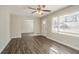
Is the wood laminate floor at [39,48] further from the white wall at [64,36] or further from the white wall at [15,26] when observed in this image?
the white wall at [15,26]

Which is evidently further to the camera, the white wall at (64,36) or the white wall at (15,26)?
the white wall at (15,26)

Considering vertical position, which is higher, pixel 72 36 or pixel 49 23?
pixel 49 23

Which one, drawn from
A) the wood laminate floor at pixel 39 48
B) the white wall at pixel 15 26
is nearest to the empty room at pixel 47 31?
the wood laminate floor at pixel 39 48

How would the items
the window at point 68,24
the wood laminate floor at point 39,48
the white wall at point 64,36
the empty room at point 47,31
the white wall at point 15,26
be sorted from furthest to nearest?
the white wall at point 15,26, the window at point 68,24, the white wall at point 64,36, the empty room at point 47,31, the wood laminate floor at point 39,48

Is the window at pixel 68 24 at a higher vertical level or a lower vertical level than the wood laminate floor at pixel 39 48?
higher

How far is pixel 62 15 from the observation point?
190 inches

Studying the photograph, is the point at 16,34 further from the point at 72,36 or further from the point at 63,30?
the point at 72,36

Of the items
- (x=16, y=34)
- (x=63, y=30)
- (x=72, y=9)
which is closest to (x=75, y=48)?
(x=63, y=30)

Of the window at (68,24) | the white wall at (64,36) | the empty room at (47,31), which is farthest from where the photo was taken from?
the window at (68,24)

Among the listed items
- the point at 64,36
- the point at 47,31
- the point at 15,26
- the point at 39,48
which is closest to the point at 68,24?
the point at 64,36

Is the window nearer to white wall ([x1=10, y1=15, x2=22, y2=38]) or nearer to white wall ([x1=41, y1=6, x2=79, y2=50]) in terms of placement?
white wall ([x1=41, y1=6, x2=79, y2=50])

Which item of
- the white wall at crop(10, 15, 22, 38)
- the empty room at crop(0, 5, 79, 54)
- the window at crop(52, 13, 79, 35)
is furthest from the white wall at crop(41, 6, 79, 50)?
the white wall at crop(10, 15, 22, 38)

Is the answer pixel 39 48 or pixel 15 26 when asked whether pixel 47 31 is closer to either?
pixel 39 48
